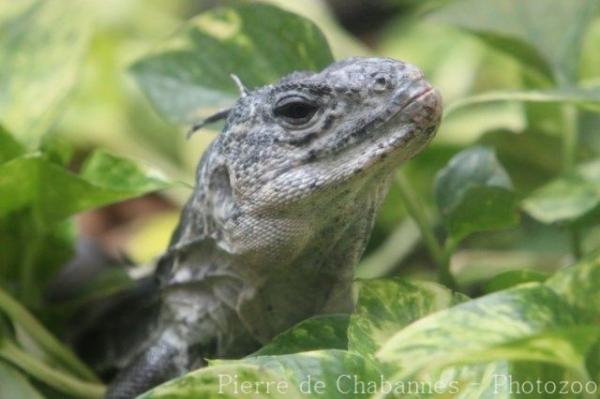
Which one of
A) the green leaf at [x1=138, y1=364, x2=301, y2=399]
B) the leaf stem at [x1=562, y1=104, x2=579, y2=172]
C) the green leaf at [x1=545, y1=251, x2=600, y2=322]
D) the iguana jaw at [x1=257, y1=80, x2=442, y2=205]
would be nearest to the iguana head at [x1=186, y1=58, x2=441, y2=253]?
the iguana jaw at [x1=257, y1=80, x2=442, y2=205]

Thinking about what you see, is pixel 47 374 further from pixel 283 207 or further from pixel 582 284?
pixel 582 284

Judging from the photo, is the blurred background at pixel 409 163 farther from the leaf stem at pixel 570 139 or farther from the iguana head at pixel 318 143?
the iguana head at pixel 318 143

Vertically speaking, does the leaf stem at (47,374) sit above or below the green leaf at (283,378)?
below

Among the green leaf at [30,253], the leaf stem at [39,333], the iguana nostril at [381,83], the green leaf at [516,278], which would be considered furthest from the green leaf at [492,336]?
the green leaf at [30,253]

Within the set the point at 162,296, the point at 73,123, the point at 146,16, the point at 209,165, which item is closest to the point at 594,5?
the point at 209,165

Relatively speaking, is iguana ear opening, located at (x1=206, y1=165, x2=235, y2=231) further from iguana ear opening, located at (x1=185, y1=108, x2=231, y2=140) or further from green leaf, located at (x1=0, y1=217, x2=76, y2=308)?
green leaf, located at (x1=0, y1=217, x2=76, y2=308)

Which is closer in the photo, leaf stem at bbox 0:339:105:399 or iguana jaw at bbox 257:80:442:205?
iguana jaw at bbox 257:80:442:205
